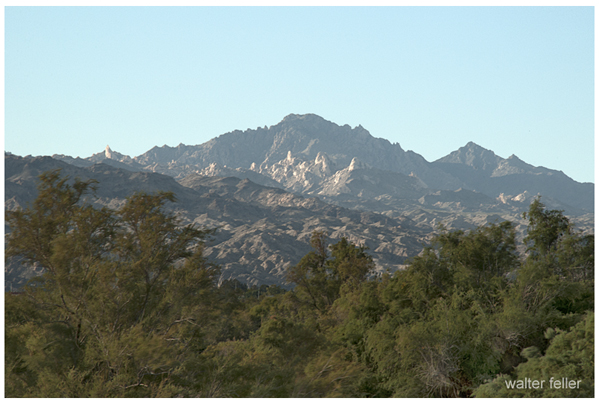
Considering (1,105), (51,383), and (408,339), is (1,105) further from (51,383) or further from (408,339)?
(408,339)

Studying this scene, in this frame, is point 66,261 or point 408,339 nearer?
point 66,261

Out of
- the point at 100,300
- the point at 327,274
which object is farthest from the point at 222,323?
the point at 327,274

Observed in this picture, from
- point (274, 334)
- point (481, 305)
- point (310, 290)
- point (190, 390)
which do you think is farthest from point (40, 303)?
point (310, 290)

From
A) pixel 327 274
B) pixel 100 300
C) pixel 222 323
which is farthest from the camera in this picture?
pixel 327 274

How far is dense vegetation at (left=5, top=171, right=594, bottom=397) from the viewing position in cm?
1912

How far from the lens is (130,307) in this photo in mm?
21125

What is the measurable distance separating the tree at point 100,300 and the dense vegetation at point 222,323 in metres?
0.06

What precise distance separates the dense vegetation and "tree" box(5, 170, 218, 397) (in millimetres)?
56

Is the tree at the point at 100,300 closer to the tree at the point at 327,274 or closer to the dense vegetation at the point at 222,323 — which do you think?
the dense vegetation at the point at 222,323

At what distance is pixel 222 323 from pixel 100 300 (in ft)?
32.1

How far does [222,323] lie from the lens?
28547 millimetres

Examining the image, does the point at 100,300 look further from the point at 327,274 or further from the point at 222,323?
the point at 327,274

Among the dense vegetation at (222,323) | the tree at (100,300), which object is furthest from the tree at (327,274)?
the tree at (100,300)

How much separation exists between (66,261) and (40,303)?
193 cm
